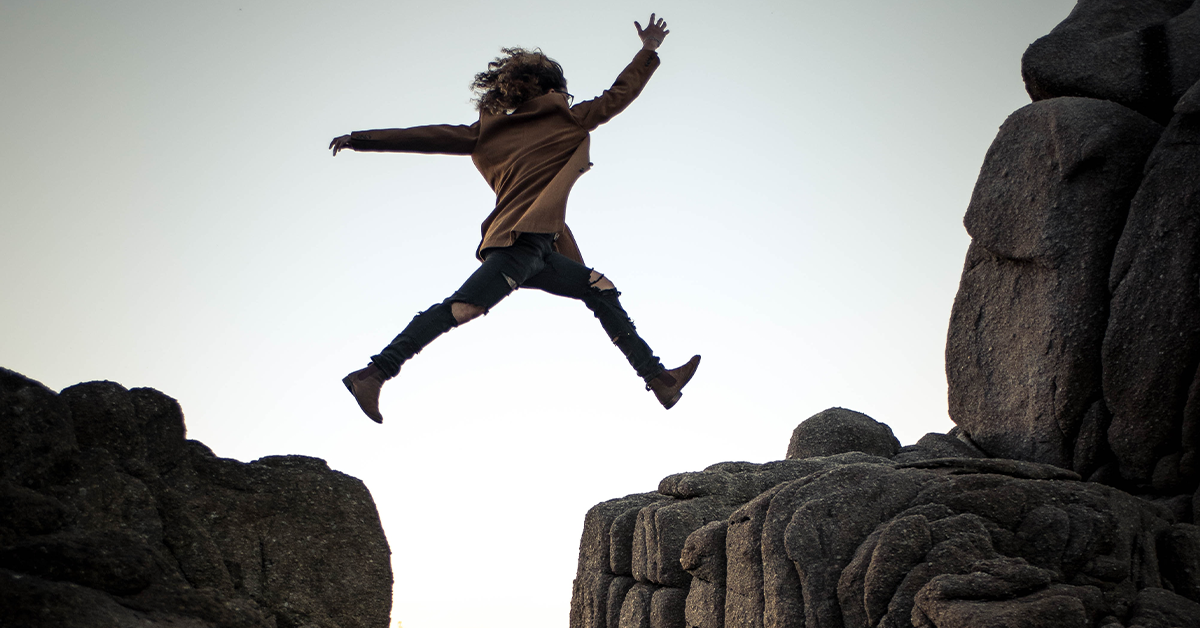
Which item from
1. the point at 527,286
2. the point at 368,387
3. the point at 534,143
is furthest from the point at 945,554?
the point at 534,143

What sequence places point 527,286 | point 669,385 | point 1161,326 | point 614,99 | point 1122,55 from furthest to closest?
point 1122,55 < point 1161,326 < point 614,99 < point 669,385 < point 527,286

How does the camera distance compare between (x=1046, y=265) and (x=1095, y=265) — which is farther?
(x=1046, y=265)

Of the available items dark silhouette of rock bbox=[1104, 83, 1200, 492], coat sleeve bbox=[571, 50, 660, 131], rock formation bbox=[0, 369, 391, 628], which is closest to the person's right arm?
coat sleeve bbox=[571, 50, 660, 131]

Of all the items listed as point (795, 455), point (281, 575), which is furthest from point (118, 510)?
point (795, 455)

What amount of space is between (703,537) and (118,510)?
14.1 ft

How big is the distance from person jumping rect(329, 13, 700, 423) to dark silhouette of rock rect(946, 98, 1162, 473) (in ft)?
12.0

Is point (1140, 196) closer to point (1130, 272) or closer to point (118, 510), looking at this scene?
point (1130, 272)

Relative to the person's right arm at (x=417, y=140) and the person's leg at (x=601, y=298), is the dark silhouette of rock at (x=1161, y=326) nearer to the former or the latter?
the person's leg at (x=601, y=298)

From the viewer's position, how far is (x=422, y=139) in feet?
24.8

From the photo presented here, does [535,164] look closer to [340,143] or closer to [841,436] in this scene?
[340,143]

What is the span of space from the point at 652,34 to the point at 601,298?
2.09 m

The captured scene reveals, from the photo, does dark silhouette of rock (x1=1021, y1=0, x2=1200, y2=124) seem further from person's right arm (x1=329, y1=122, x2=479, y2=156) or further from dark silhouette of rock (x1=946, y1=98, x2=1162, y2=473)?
person's right arm (x1=329, y1=122, x2=479, y2=156)

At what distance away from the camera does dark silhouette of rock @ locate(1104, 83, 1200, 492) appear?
861 centimetres

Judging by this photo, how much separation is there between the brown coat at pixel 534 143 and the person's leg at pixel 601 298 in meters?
0.30
